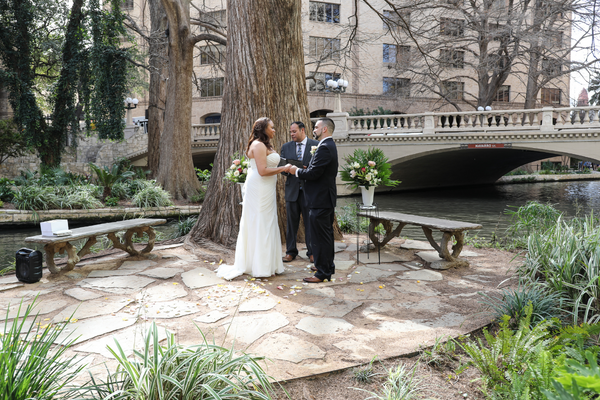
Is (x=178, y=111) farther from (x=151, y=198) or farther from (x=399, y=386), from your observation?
(x=399, y=386)

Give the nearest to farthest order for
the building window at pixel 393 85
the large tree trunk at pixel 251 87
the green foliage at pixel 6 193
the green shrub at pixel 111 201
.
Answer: the large tree trunk at pixel 251 87 → the green foliage at pixel 6 193 → the green shrub at pixel 111 201 → the building window at pixel 393 85

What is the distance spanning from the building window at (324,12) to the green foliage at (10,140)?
885 inches

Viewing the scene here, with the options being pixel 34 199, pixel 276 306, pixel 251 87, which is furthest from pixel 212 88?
pixel 276 306

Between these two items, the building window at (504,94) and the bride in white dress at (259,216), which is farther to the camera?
the building window at (504,94)

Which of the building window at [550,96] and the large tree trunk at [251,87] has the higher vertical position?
the building window at [550,96]

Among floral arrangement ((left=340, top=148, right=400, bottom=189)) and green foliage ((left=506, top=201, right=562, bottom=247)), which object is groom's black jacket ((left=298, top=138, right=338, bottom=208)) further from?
green foliage ((left=506, top=201, right=562, bottom=247))

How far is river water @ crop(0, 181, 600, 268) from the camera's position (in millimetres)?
11625

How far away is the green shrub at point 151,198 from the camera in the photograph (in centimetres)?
1462

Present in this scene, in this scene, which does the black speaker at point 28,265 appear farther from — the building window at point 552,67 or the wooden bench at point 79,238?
the building window at point 552,67

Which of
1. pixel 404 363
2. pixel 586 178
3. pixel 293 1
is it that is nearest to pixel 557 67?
pixel 586 178

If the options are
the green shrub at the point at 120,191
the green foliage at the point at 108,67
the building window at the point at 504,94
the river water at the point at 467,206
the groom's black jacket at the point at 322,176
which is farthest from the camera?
the building window at the point at 504,94

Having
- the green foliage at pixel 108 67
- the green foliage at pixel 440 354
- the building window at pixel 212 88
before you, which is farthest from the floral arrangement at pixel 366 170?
the building window at pixel 212 88

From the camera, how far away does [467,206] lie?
19016 millimetres

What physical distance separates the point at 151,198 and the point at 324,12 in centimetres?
2620
